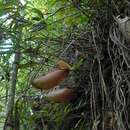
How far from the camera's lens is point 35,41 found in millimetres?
1291

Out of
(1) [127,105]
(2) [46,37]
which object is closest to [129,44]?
(1) [127,105]

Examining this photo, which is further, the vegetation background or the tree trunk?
the tree trunk

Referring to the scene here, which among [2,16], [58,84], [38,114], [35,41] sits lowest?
[38,114]

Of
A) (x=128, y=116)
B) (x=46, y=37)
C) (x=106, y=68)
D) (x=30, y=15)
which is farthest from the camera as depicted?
(x=30, y=15)

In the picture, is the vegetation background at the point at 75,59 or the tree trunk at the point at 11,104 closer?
the vegetation background at the point at 75,59

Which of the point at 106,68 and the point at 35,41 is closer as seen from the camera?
the point at 106,68

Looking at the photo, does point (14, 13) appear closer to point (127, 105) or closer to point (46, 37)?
point (46, 37)

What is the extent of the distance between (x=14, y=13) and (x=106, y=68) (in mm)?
398

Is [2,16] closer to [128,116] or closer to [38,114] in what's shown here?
[38,114]

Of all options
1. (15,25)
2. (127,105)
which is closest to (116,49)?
(127,105)

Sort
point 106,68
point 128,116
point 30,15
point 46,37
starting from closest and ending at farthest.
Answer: point 128,116, point 106,68, point 46,37, point 30,15

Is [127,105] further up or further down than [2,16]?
further down

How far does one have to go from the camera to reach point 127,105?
40.5 inches

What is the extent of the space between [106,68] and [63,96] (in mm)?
154
